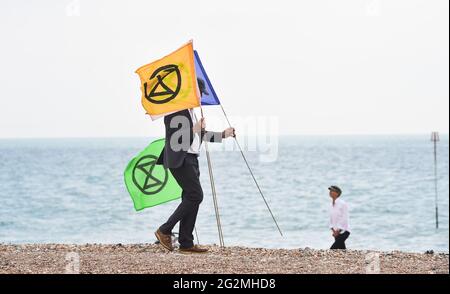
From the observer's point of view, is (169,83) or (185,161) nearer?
(185,161)

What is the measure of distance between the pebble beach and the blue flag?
69.8 inches

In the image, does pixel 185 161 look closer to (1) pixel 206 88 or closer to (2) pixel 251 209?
(1) pixel 206 88

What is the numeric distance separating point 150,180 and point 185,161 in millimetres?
1828

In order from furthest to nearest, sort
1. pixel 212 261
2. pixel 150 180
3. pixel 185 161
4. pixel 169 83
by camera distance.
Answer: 1. pixel 150 180
2. pixel 169 83
3. pixel 185 161
4. pixel 212 261

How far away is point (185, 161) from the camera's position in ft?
30.5

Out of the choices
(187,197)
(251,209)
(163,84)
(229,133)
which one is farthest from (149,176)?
(251,209)

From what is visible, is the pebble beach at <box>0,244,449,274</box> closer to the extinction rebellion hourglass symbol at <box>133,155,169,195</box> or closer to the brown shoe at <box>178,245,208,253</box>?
the brown shoe at <box>178,245,208,253</box>

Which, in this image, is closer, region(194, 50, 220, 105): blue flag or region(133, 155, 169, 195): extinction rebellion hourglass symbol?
region(194, 50, 220, 105): blue flag

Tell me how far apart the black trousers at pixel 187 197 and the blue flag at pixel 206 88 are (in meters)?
1.20

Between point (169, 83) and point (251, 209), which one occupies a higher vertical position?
point (169, 83)

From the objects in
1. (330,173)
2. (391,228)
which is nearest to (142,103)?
(391,228)

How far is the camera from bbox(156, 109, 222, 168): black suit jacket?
30.4ft

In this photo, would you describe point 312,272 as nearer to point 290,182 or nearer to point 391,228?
point 391,228

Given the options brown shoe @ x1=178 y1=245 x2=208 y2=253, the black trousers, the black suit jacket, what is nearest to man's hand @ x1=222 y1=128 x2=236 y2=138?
the black suit jacket
